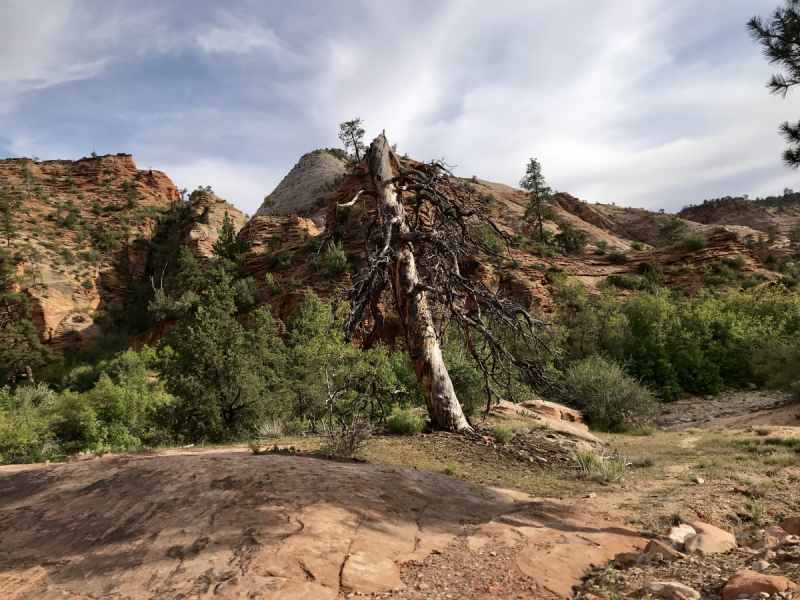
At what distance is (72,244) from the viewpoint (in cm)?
5281

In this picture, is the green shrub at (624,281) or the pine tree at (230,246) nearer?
the green shrub at (624,281)

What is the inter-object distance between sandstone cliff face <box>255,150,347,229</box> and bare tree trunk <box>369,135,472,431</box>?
Answer: 53586mm

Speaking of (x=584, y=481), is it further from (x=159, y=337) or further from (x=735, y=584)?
(x=159, y=337)

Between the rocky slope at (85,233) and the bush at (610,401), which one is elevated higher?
the rocky slope at (85,233)

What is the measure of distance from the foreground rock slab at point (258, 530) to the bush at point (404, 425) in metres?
2.51

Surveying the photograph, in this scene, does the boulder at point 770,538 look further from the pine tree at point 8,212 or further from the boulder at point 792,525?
the pine tree at point 8,212

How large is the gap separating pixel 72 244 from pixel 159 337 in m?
22.7

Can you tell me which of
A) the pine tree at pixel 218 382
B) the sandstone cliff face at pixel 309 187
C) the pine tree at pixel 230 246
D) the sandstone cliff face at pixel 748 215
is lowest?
the pine tree at pixel 218 382

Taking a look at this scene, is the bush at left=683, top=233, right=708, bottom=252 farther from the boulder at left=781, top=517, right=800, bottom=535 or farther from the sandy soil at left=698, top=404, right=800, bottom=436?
the boulder at left=781, top=517, right=800, bottom=535

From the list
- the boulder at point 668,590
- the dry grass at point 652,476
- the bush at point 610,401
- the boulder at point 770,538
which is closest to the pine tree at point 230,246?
the bush at point 610,401

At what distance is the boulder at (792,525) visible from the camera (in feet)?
10.0

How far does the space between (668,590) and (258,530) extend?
2.39m

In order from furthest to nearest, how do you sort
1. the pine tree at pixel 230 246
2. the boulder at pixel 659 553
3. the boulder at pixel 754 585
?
the pine tree at pixel 230 246
the boulder at pixel 659 553
the boulder at pixel 754 585

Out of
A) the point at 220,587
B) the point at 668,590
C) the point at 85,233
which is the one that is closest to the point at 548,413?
the point at 668,590
